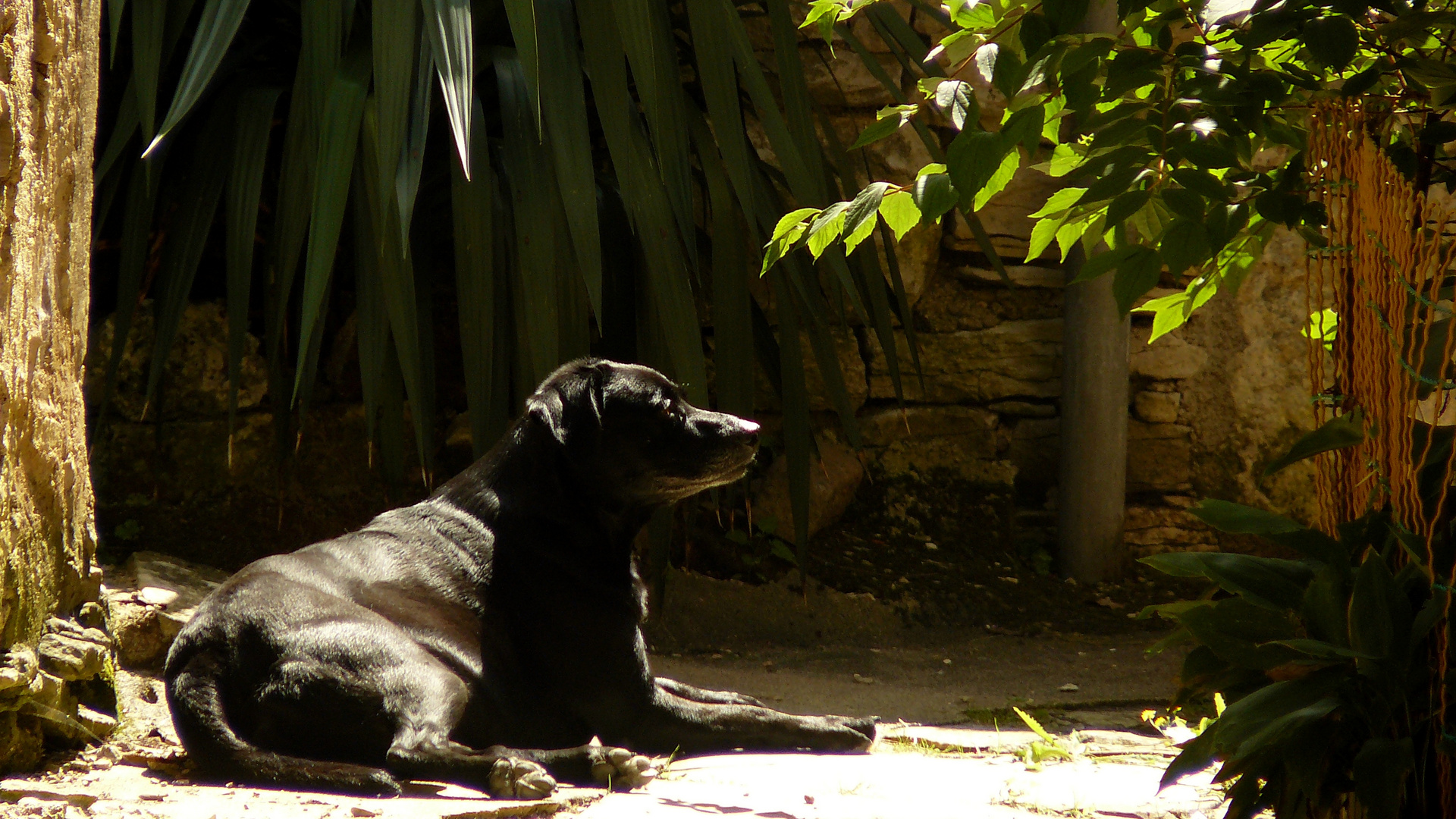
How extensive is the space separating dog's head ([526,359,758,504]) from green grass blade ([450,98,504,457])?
1.68ft

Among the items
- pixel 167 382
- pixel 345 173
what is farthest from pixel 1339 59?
pixel 167 382

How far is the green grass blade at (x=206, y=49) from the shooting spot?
2.37 meters

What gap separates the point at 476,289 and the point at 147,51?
0.96 m

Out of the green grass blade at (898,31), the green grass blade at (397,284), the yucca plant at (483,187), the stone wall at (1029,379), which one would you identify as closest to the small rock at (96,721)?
the yucca plant at (483,187)

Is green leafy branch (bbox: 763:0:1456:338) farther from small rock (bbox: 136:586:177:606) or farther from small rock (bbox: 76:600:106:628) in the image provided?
small rock (bbox: 136:586:177:606)

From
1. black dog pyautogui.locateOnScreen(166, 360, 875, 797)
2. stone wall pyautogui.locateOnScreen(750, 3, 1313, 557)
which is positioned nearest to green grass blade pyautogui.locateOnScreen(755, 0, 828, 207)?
stone wall pyautogui.locateOnScreen(750, 3, 1313, 557)

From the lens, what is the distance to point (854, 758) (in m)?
2.04

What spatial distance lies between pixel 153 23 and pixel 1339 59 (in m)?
2.63

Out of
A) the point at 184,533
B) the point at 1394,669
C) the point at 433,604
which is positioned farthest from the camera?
the point at 184,533

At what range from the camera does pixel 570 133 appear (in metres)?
2.75

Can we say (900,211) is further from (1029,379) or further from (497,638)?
(1029,379)

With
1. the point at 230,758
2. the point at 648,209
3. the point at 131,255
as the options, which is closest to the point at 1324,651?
the point at 230,758

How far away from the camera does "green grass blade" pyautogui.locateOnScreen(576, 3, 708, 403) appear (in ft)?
9.09

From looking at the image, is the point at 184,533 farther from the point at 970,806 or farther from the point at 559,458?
the point at 970,806
